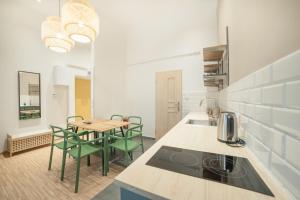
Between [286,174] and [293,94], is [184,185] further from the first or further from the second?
[293,94]

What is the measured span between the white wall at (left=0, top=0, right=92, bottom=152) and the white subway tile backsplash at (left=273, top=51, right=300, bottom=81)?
412 cm

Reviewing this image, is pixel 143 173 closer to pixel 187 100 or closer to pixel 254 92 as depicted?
pixel 254 92

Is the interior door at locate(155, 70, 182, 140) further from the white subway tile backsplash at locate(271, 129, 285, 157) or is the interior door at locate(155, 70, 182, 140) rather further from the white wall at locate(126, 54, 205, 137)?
the white subway tile backsplash at locate(271, 129, 285, 157)

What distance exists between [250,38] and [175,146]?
0.94 meters

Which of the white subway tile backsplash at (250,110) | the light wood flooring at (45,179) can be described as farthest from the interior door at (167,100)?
the white subway tile backsplash at (250,110)

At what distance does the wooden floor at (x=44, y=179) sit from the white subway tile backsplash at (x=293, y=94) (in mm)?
2022

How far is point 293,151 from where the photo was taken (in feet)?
1.39

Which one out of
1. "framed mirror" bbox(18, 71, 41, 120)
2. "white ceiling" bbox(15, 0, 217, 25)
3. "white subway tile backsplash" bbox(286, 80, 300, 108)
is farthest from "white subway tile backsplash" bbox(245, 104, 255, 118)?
"framed mirror" bbox(18, 71, 41, 120)

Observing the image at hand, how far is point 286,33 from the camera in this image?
2.14 feet

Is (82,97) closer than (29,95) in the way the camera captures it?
No

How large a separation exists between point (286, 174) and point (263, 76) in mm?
402

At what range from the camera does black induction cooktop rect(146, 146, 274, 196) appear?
0.54 m

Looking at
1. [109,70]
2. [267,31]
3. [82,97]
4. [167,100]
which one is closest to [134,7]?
[109,70]

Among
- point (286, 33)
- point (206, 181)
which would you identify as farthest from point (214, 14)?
point (206, 181)
